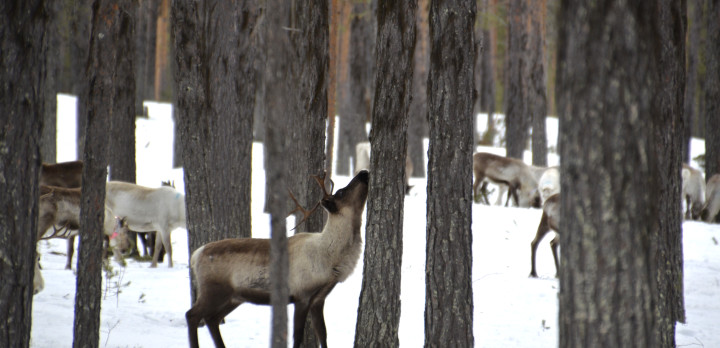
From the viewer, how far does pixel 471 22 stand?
19.6ft

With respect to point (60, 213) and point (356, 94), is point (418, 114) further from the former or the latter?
point (60, 213)

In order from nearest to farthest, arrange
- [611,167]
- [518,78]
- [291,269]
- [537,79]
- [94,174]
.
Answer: [611,167] → [94,174] → [291,269] → [537,79] → [518,78]

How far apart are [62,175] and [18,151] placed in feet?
33.4

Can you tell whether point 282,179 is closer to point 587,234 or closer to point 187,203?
point 587,234

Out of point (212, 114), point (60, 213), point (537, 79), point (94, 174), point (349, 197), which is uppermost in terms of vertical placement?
point (537, 79)

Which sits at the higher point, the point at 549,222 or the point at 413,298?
the point at 549,222

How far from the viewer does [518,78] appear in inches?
810

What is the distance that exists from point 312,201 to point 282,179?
388 cm

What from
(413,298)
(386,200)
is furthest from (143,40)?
A: (386,200)

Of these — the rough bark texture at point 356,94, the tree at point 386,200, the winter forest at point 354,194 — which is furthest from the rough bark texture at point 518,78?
the tree at point 386,200

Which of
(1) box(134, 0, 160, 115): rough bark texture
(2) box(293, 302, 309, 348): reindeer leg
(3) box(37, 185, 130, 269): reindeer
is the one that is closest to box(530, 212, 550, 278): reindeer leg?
(2) box(293, 302, 309, 348): reindeer leg

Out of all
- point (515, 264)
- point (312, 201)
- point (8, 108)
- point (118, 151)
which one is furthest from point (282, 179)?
point (118, 151)

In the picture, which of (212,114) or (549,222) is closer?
(212,114)

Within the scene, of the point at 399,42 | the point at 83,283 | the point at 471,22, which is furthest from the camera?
the point at 399,42
